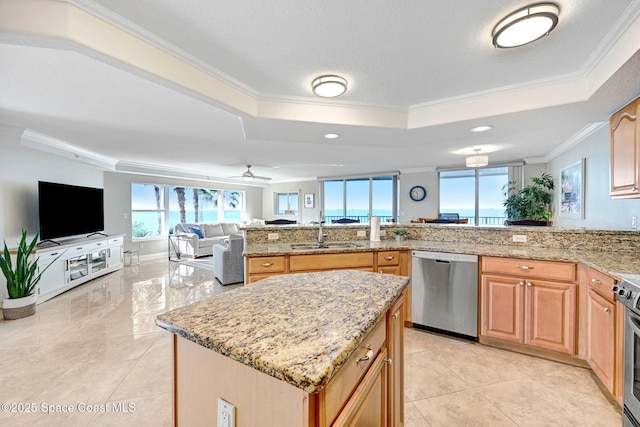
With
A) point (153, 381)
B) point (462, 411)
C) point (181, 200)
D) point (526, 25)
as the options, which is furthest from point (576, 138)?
point (181, 200)

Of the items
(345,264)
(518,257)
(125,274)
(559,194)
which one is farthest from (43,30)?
(559,194)

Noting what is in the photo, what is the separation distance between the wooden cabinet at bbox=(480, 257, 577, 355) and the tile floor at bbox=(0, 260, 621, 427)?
0.61 ft

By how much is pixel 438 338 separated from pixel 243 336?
2.46 meters

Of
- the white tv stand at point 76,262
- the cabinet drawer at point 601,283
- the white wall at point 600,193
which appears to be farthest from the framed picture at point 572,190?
the white tv stand at point 76,262

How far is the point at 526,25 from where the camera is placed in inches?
58.6

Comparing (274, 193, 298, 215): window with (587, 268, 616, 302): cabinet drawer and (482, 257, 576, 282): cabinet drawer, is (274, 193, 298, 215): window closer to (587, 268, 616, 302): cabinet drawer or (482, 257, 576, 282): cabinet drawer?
(482, 257, 576, 282): cabinet drawer

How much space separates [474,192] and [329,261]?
5557 mm

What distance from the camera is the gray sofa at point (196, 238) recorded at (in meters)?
6.83

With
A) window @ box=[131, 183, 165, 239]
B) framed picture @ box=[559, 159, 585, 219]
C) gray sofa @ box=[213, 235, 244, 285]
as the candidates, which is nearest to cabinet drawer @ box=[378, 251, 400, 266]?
gray sofa @ box=[213, 235, 244, 285]

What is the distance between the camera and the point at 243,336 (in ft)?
2.70

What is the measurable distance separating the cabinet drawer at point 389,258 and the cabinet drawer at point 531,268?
2.61 ft

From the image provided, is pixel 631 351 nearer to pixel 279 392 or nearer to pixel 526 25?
pixel 526 25

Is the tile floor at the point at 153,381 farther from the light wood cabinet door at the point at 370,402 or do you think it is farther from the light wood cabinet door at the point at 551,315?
the light wood cabinet door at the point at 370,402

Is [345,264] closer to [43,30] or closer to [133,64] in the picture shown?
[133,64]
